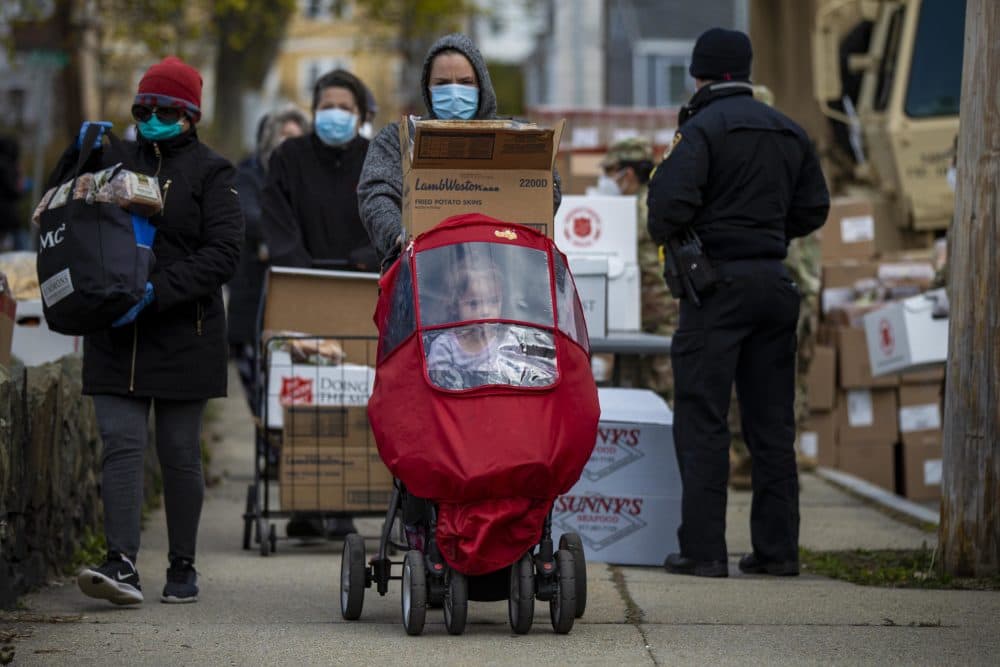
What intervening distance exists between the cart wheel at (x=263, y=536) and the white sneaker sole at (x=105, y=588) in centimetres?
173

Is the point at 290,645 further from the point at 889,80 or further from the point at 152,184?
the point at 889,80

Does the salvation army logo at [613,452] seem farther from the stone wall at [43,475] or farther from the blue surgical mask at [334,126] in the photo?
the stone wall at [43,475]

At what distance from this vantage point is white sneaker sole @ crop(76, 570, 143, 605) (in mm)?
6258

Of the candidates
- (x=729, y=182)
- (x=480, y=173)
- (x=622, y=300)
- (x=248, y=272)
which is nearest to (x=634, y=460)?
(x=729, y=182)

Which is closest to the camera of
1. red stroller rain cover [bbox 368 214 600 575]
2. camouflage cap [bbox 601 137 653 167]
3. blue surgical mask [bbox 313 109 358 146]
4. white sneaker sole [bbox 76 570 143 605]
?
red stroller rain cover [bbox 368 214 600 575]

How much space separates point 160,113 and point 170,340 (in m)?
0.85

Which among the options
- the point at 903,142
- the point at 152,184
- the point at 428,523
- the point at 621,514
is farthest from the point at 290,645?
the point at 903,142

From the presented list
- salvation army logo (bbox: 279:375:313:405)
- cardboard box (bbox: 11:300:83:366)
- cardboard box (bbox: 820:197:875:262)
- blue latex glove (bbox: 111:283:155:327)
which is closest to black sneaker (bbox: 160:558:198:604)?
blue latex glove (bbox: 111:283:155:327)

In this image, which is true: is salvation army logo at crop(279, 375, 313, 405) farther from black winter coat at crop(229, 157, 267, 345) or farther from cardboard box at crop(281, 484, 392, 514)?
black winter coat at crop(229, 157, 267, 345)

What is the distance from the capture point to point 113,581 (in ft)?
20.8

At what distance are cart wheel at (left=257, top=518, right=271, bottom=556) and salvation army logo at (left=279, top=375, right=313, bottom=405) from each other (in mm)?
560

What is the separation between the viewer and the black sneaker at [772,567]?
752 centimetres

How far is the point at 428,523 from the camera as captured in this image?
5.79 metres

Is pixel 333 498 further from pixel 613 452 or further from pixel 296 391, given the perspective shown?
pixel 613 452
